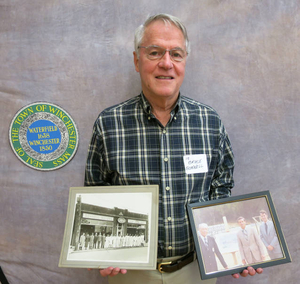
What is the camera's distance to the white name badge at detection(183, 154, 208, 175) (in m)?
1.28

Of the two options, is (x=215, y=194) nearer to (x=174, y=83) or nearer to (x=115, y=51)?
(x=174, y=83)

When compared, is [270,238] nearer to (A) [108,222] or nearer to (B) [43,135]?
(A) [108,222]

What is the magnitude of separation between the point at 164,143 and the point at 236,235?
1.74ft

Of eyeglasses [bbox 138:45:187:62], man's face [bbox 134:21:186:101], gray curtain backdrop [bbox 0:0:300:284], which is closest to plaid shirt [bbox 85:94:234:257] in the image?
man's face [bbox 134:21:186:101]

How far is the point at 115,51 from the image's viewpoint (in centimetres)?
165

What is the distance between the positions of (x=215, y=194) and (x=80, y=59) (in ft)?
3.78

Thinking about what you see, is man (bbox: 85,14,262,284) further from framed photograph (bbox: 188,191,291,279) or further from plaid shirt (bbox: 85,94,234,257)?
framed photograph (bbox: 188,191,291,279)

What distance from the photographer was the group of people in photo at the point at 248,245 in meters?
1.14

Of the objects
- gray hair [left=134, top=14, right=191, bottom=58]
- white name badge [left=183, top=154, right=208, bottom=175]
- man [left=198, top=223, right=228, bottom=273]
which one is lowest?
man [left=198, top=223, right=228, bottom=273]

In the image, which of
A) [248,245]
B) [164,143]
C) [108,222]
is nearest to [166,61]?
[164,143]

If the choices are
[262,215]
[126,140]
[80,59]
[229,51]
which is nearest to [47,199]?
[126,140]

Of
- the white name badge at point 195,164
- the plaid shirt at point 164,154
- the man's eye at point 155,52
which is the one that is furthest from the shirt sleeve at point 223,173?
the man's eye at point 155,52

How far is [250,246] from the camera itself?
3.79ft

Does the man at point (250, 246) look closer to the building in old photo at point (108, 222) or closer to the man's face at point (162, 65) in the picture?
the building in old photo at point (108, 222)
